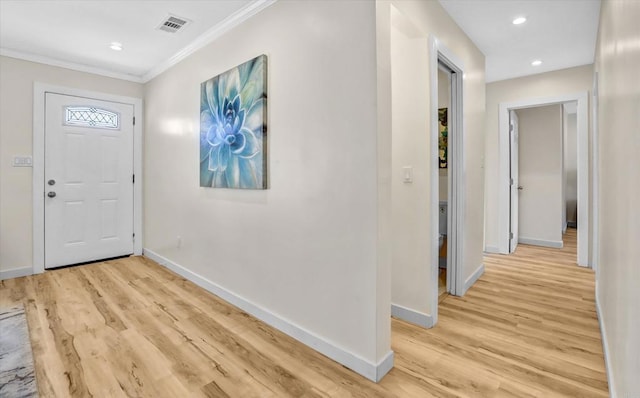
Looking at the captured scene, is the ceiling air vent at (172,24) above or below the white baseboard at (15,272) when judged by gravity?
above

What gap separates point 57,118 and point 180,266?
2.27m

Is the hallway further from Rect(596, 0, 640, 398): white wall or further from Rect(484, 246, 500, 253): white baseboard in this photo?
Rect(484, 246, 500, 253): white baseboard

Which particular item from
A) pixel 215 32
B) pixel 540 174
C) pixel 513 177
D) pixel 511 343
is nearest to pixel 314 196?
pixel 511 343

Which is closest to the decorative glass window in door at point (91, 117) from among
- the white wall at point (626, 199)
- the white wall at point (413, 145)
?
the white wall at point (413, 145)

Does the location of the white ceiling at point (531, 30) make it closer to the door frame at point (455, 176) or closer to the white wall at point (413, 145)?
the white wall at point (413, 145)

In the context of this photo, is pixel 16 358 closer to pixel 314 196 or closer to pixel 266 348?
pixel 266 348

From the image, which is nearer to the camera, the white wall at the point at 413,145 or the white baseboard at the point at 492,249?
the white wall at the point at 413,145

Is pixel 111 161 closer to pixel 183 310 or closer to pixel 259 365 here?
pixel 183 310

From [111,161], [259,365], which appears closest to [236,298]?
[259,365]

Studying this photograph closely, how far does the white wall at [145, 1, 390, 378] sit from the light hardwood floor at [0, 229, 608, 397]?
23 cm

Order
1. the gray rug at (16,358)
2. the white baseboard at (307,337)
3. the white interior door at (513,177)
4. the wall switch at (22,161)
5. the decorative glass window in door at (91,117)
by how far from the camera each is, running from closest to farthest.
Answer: the gray rug at (16,358) → the white baseboard at (307,337) → the wall switch at (22,161) → the decorative glass window in door at (91,117) → the white interior door at (513,177)

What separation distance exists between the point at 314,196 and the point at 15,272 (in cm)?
367

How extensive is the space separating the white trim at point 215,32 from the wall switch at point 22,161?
167 centimetres

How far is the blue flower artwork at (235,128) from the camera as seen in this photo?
2347 millimetres
